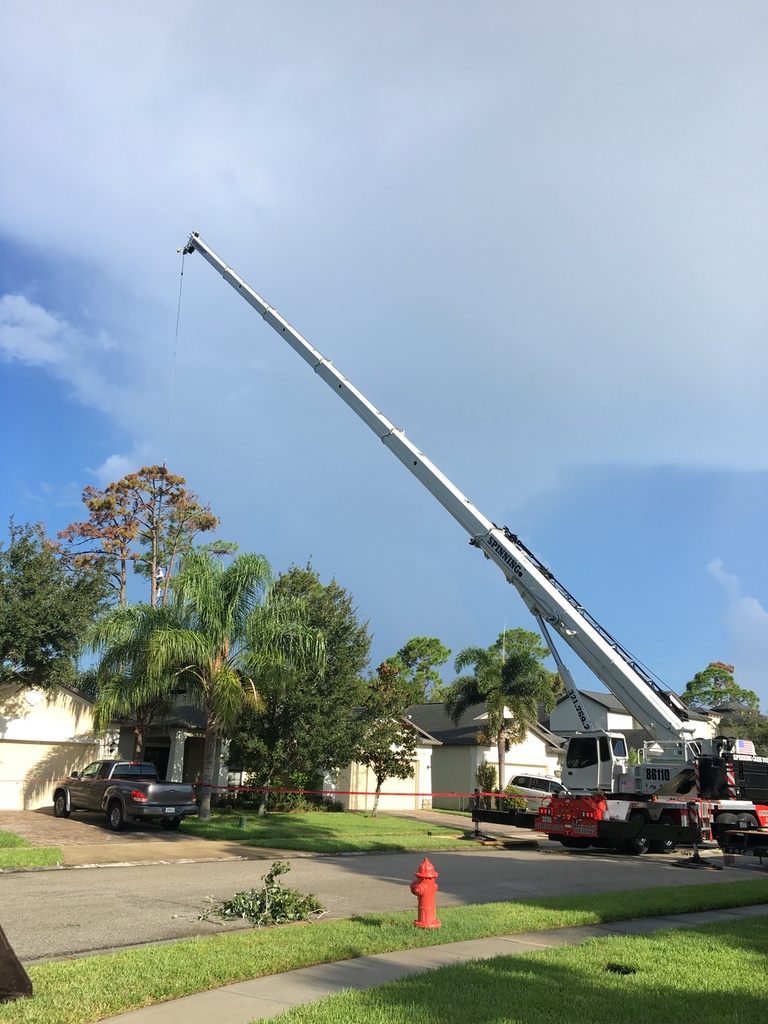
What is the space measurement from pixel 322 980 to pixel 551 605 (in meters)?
14.1

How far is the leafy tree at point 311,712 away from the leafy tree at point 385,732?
1.11 metres

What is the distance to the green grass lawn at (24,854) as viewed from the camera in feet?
47.4

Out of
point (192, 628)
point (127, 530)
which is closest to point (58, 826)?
point (192, 628)

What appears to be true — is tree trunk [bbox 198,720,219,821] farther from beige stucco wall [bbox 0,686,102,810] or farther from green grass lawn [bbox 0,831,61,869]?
beige stucco wall [bbox 0,686,102,810]

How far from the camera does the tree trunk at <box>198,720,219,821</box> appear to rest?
21906mm

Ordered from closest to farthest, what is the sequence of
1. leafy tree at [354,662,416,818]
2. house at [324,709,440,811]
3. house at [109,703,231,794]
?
1. leafy tree at [354,662,416,818]
2. house at [109,703,231,794]
3. house at [324,709,440,811]

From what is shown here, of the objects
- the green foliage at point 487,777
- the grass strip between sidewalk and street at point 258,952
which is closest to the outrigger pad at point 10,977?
the grass strip between sidewalk and street at point 258,952

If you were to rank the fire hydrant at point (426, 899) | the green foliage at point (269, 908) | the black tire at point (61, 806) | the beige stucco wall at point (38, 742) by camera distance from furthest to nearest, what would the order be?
the beige stucco wall at point (38, 742), the black tire at point (61, 806), the green foliage at point (269, 908), the fire hydrant at point (426, 899)

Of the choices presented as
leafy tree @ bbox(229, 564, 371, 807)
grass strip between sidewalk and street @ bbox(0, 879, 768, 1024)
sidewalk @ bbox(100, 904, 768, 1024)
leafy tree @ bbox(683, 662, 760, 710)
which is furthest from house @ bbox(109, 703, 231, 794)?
leafy tree @ bbox(683, 662, 760, 710)

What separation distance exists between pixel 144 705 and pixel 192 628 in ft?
22.5

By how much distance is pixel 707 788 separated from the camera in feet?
66.6

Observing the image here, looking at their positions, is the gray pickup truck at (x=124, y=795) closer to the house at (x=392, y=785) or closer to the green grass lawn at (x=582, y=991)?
the house at (x=392, y=785)

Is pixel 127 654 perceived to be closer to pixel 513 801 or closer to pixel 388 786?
pixel 513 801

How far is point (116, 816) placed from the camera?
2091 cm
